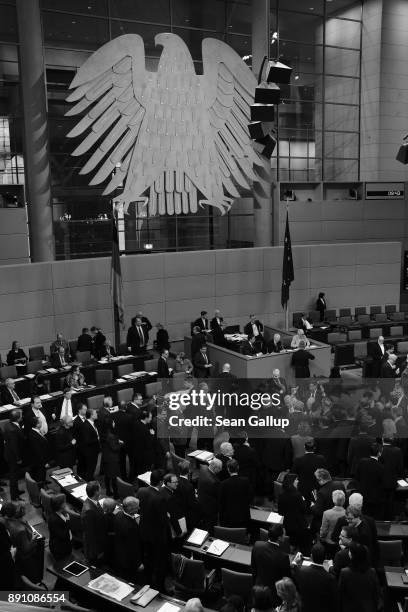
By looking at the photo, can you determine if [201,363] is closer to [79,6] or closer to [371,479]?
[371,479]

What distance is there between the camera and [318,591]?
5188 millimetres

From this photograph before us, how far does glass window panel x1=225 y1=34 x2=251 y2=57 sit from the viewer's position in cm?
1967

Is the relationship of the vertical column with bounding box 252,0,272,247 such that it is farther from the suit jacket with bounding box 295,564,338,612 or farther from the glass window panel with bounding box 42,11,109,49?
the suit jacket with bounding box 295,564,338,612

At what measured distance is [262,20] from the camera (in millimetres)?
18719

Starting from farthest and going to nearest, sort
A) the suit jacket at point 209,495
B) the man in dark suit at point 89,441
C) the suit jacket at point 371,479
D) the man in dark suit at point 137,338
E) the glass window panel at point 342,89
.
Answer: the glass window panel at point 342,89, the man in dark suit at point 137,338, the man in dark suit at point 89,441, the suit jacket at point 371,479, the suit jacket at point 209,495

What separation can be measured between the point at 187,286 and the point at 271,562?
13.3 meters

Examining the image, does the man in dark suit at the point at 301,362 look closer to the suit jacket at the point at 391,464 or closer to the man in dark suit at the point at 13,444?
the suit jacket at the point at 391,464

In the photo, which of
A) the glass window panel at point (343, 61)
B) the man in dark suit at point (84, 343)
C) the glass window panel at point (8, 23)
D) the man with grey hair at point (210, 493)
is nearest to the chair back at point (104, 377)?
the man in dark suit at point (84, 343)

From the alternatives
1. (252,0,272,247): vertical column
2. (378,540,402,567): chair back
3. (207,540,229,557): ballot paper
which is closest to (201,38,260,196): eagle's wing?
(252,0,272,247): vertical column

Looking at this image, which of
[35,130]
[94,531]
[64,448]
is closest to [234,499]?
[94,531]

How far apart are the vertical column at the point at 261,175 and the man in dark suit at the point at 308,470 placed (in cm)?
1311

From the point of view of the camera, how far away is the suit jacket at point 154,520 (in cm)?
646

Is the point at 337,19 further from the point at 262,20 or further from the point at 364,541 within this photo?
the point at 364,541

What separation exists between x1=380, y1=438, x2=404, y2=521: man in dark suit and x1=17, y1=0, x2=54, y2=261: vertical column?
1181 cm
